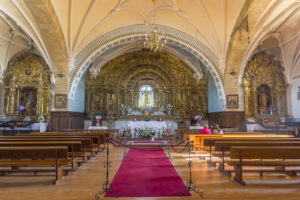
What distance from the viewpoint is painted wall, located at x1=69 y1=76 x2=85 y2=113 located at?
15883 mm

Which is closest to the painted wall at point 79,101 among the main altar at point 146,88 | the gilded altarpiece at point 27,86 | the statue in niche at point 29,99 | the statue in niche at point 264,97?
the main altar at point 146,88

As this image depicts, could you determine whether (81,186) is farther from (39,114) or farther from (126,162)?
(39,114)

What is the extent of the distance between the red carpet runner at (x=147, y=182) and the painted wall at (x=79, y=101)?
10.9m

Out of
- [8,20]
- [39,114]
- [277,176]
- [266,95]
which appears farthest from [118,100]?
[277,176]

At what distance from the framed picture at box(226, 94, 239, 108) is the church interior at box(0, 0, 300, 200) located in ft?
0.25

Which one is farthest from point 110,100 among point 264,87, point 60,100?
point 264,87

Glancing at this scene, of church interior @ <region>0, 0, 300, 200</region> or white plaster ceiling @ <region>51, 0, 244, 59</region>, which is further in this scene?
white plaster ceiling @ <region>51, 0, 244, 59</region>

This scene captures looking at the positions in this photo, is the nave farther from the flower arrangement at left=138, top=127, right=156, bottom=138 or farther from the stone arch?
the stone arch

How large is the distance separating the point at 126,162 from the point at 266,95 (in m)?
17.0

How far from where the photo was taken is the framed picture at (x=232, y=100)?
15883mm

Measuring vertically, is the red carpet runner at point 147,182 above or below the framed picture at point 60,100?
below

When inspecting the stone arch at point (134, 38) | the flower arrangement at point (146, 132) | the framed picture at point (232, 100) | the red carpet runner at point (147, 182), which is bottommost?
the red carpet runner at point (147, 182)

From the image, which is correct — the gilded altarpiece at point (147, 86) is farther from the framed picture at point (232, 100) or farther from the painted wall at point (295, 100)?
the painted wall at point (295, 100)

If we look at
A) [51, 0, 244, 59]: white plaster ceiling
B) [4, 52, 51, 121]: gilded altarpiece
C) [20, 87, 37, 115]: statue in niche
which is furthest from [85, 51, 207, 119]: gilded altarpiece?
[20, 87, 37, 115]: statue in niche
